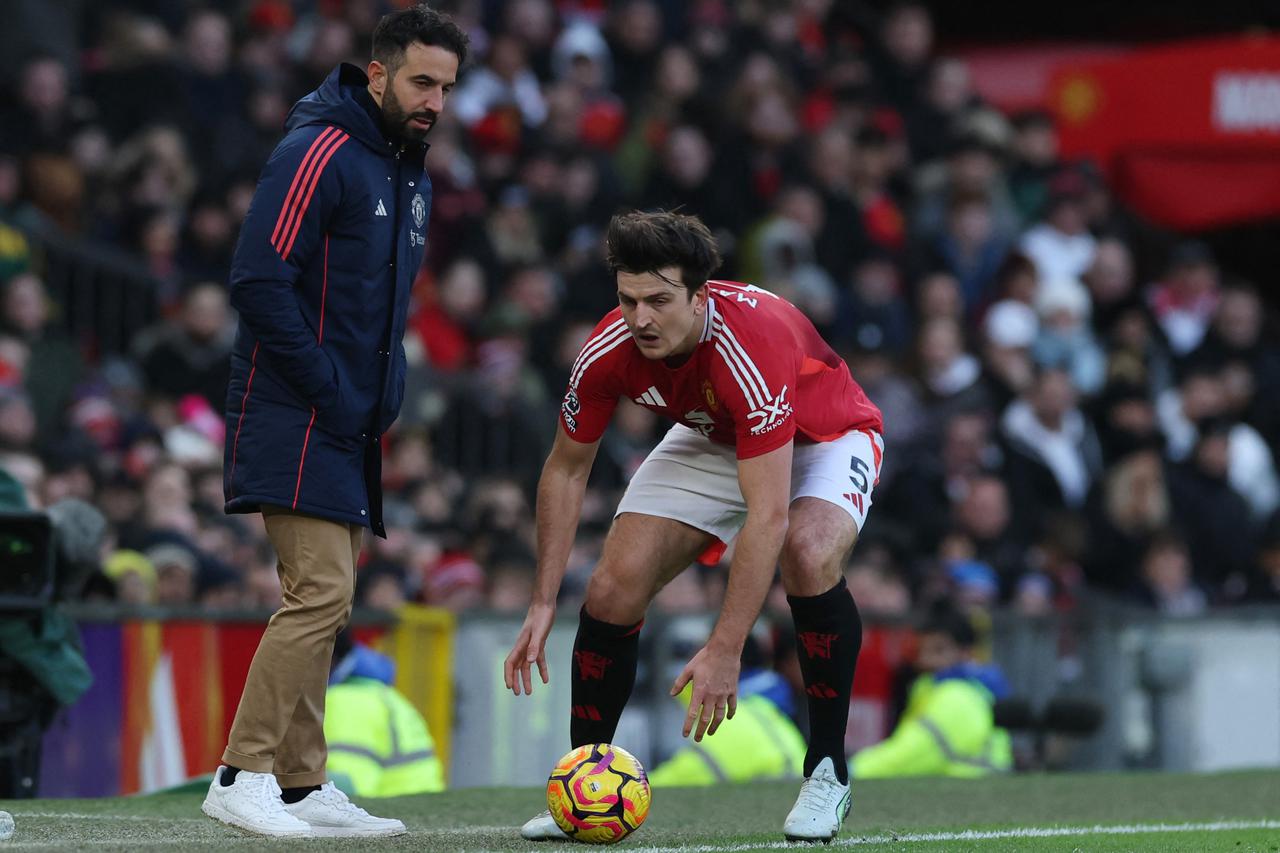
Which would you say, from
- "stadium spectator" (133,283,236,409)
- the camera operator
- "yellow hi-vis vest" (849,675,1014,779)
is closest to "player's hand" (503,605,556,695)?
the camera operator

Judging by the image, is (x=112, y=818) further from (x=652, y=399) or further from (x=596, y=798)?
(x=652, y=399)

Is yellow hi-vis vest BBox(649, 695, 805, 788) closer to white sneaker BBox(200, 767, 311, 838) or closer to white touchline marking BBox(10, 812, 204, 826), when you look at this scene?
white touchline marking BBox(10, 812, 204, 826)

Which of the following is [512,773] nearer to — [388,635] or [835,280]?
[388,635]

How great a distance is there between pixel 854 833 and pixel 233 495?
225 centimetres

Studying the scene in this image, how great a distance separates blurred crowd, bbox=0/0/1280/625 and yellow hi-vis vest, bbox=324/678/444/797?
148cm

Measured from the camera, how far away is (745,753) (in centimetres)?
943

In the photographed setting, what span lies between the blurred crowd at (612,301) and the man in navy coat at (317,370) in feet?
10.2

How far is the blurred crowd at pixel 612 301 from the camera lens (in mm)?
11352

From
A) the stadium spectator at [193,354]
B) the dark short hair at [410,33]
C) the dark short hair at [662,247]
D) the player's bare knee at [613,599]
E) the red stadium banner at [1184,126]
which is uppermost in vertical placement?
the red stadium banner at [1184,126]

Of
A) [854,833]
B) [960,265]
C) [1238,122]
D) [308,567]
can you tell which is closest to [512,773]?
[854,833]

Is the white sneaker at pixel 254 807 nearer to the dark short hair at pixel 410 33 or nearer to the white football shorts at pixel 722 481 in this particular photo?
the white football shorts at pixel 722 481

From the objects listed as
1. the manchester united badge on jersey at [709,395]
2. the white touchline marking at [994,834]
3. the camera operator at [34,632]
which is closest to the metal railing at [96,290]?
the camera operator at [34,632]

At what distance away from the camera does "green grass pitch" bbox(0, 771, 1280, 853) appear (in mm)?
6074

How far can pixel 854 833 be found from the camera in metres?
6.71
